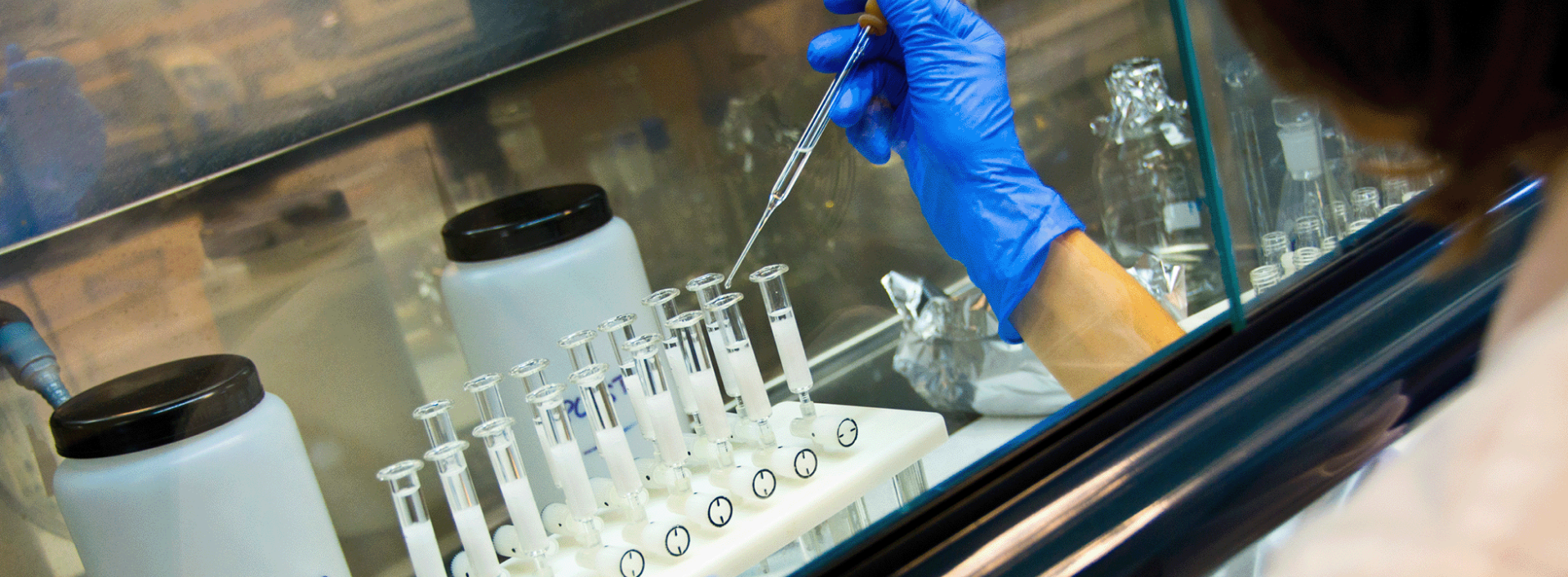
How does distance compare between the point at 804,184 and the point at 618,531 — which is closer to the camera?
the point at 618,531

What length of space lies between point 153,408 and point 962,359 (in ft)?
2.15

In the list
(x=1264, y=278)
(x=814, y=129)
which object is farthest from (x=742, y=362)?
(x=1264, y=278)

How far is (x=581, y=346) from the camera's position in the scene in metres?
0.82

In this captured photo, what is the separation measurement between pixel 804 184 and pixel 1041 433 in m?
0.50

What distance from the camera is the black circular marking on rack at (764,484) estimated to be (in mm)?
752

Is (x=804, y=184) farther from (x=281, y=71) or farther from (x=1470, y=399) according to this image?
(x=1470, y=399)

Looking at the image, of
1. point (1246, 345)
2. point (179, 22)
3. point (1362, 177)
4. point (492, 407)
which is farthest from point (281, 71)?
point (1362, 177)

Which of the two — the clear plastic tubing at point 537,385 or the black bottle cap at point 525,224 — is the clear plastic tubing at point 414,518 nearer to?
the clear plastic tubing at point 537,385

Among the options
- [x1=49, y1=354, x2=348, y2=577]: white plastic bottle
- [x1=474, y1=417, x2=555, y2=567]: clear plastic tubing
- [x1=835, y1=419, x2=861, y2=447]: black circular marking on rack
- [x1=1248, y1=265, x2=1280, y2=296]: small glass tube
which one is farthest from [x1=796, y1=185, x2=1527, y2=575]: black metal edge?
[x1=49, y1=354, x2=348, y2=577]: white plastic bottle

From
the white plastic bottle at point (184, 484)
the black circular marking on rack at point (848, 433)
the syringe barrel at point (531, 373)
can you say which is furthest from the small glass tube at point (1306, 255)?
the white plastic bottle at point (184, 484)

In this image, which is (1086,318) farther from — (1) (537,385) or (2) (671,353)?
(1) (537,385)

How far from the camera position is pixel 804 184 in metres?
1.15

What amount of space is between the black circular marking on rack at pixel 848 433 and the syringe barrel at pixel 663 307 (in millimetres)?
155

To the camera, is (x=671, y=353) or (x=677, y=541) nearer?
(x=677, y=541)
